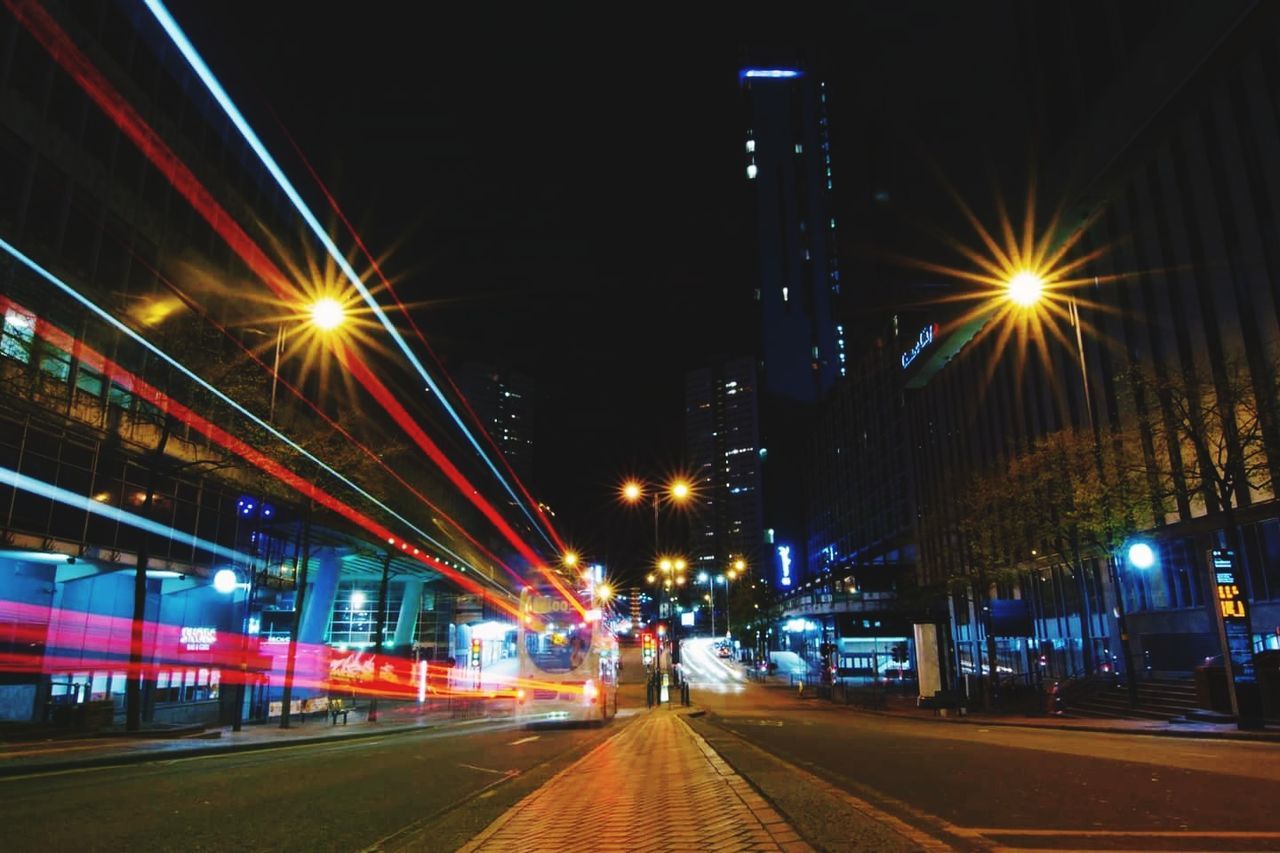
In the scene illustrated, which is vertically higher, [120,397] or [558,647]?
[120,397]

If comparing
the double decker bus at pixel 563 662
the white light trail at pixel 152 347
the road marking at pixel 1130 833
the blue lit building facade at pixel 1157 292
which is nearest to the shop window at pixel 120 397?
the white light trail at pixel 152 347

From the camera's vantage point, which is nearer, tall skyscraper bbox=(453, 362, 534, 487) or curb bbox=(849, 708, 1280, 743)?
curb bbox=(849, 708, 1280, 743)

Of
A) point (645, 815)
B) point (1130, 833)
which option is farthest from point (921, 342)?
point (645, 815)

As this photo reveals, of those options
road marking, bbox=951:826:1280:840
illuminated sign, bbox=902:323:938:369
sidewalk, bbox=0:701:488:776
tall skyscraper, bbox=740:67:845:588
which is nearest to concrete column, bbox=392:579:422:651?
sidewalk, bbox=0:701:488:776

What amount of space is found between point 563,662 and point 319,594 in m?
28.5

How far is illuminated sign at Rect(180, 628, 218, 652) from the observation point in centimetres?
3103

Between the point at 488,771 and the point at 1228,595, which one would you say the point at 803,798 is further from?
the point at 1228,595

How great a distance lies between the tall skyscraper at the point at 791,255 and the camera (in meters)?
125

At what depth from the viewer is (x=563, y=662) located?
67.6 meters

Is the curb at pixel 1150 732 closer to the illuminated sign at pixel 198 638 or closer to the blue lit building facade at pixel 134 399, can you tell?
the blue lit building facade at pixel 134 399

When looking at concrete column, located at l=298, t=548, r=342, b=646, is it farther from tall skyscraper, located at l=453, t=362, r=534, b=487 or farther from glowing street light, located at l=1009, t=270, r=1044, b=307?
tall skyscraper, located at l=453, t=362, r=534, b=487

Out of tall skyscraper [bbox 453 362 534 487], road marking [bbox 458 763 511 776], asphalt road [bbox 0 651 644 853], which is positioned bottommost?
A: road marking [bbox 458 763 511 776]

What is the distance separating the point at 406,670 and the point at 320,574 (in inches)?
406

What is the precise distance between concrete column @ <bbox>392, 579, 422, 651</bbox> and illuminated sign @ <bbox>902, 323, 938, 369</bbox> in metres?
41.1
